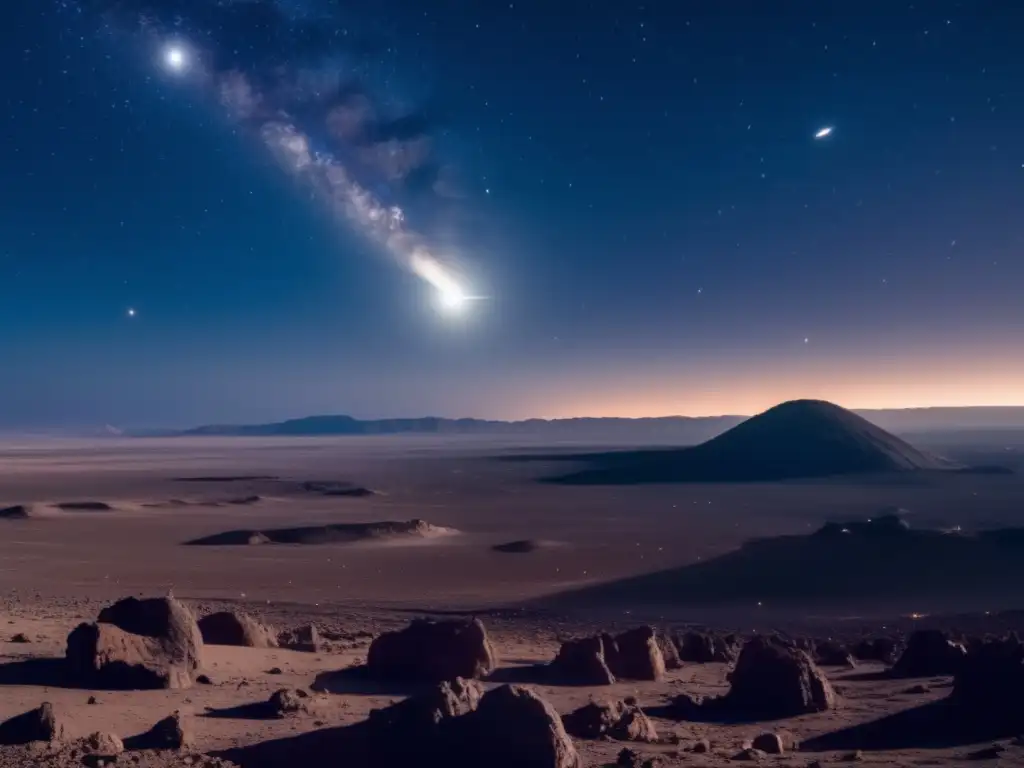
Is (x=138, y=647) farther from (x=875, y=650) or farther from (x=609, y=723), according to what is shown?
(x=875, y=650)

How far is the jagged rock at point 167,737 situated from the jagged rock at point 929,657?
10.3 meters

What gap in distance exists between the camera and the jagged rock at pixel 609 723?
10.0 m

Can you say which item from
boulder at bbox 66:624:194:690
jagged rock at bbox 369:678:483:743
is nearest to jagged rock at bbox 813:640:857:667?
jagged rock at bbox 369:678:483:743

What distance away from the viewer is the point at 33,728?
9.17 m

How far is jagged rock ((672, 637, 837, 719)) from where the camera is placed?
37.8 feet

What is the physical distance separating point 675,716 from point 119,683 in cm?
686

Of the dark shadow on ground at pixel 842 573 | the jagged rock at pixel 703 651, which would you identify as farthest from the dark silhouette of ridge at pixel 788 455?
the jagged rock at pixel 703 651

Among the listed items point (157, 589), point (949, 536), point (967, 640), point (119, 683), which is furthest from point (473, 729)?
point (949, 536)

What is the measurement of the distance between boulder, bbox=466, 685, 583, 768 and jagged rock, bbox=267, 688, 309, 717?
2748 mm

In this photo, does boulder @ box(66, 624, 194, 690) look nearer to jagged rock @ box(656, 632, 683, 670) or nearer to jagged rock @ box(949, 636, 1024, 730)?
jagged rock @ box(656, 632, 683, 670)

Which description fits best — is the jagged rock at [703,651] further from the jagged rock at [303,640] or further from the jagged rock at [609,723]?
the jagged rock at [303,640]

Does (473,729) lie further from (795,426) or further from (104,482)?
(795,426)

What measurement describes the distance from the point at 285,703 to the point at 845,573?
2208cm

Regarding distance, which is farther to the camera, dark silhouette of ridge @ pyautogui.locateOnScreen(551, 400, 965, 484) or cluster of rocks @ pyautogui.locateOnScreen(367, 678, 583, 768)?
dark silhouette of ridge @ pyautogui.locateOnScreen(551, 400, 965, 484)
